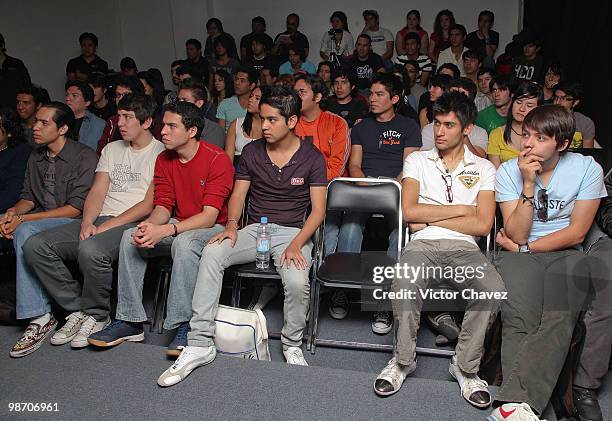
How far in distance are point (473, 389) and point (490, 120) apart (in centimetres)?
250

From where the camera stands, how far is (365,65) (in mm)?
6738

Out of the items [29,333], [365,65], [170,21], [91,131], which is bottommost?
[29,333]

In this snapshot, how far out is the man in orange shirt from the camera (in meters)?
3.73

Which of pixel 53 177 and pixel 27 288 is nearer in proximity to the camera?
pixel 27 288

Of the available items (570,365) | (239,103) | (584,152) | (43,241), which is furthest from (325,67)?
(570,365)

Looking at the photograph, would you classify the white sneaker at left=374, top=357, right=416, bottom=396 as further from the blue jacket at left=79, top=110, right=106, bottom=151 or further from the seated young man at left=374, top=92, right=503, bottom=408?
the blue jacket at left=79, top=110, right=106, bottom=151

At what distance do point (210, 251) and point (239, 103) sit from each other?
2.42 meters

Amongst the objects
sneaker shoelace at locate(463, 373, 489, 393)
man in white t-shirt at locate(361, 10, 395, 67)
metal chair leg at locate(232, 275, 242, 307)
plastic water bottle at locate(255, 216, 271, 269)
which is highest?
man in white t-shirt at locate(361, 10, 395, 67)

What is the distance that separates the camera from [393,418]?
2.25 m

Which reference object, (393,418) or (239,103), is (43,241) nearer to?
(393,418)

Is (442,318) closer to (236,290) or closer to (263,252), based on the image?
(263,252)

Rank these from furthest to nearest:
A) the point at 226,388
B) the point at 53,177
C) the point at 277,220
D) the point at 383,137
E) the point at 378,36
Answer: the point at 378,36 → the point at 383,137 → the point at 53,177 → the point at 277,220 → the point at 226,388

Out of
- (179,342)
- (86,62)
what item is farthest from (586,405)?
(86,62)

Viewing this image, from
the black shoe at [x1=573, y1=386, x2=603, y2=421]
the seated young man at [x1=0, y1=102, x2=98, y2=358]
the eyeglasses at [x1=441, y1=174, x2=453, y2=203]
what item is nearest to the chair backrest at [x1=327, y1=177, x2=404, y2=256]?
the eyeglasses at [x1=441, y1=174, x2=453, y2=203]
